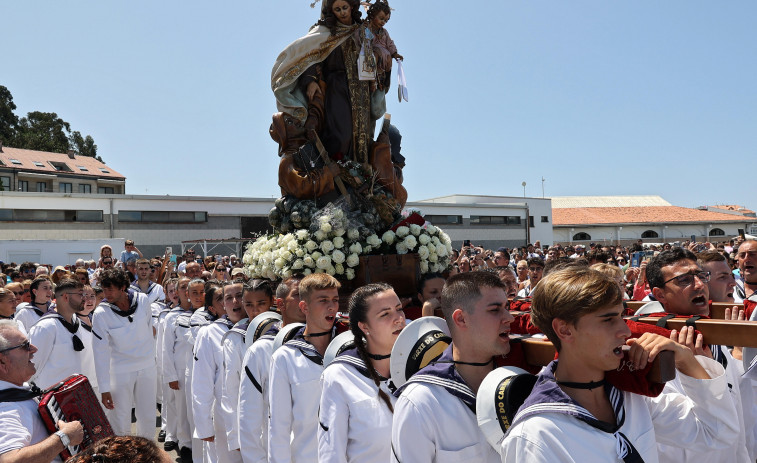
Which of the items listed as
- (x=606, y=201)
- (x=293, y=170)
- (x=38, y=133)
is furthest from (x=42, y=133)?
Answer: (x=293, y=170)

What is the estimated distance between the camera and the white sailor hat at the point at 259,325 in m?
5.34

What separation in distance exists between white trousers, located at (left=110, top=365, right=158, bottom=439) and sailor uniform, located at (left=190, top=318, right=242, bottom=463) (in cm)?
193

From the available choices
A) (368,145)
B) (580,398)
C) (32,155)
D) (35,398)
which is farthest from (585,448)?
(32,155)

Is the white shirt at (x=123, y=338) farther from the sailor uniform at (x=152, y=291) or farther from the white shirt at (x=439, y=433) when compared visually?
the white shirt at (x=439, y=433)

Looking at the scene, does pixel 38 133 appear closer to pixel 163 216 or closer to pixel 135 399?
pixel 163 216

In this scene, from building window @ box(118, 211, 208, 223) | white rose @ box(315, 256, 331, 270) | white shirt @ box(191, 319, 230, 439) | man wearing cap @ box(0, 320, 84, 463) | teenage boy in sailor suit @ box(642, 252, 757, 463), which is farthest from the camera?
building window @ box(118, 211, 208, 223)

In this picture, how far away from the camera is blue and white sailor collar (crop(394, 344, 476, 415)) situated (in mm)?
2561

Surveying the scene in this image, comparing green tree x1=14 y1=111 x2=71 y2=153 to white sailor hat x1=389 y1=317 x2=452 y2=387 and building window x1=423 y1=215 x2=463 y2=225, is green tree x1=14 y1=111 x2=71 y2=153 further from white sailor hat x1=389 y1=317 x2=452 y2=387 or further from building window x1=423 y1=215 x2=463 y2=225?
white sailor hat x1=389 y1=317 x2=452 y2=387

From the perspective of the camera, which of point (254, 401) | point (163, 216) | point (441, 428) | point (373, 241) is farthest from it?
point (163, 216)

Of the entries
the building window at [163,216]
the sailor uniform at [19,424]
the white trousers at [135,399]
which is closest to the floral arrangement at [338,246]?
the white trousers at [135,399]

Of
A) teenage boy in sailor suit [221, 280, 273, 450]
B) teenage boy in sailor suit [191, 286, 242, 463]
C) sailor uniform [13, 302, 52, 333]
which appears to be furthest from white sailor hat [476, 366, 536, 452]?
sailor uniform [13, 302, 52, 333]

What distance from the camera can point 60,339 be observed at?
280 inches

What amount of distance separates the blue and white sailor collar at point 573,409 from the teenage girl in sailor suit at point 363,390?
1.32m

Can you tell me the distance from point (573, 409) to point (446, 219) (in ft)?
124
